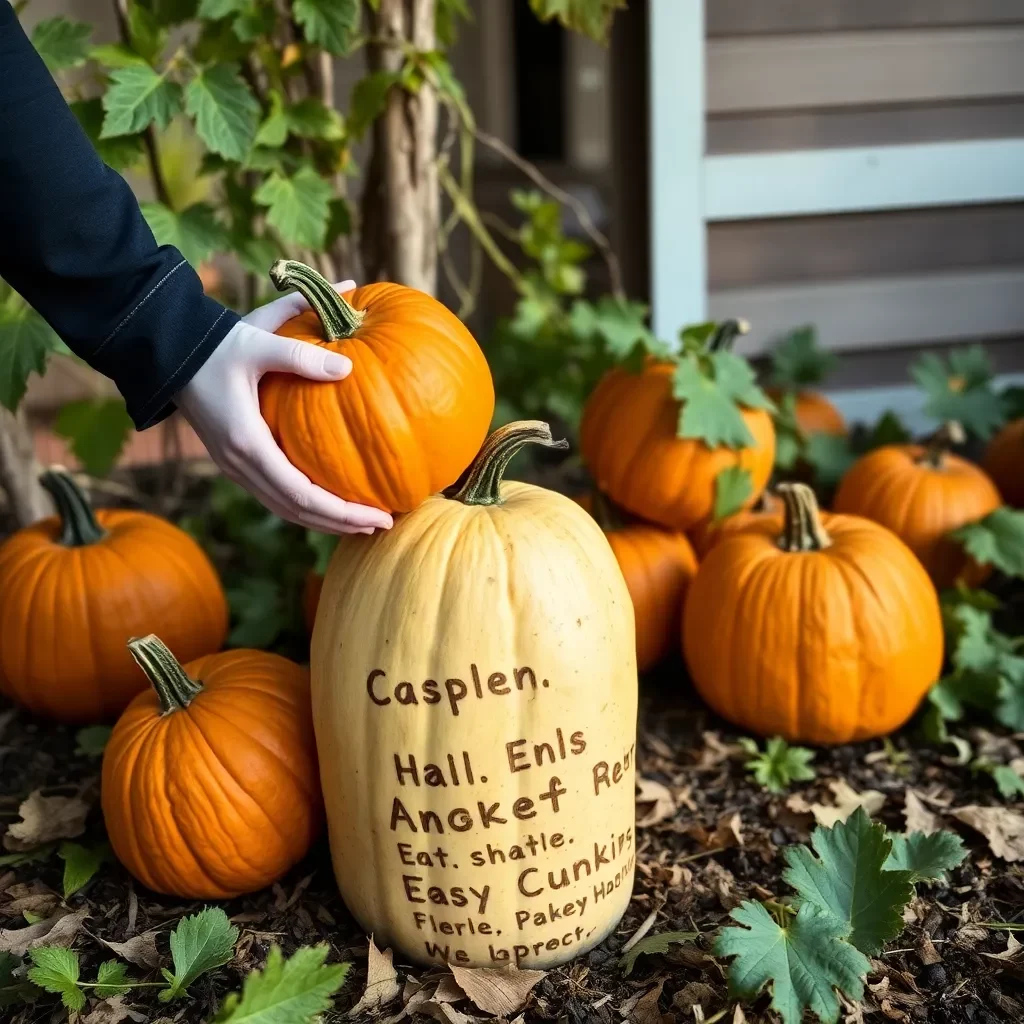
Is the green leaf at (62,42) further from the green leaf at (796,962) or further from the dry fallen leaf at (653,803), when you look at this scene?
the green leaf at (796,962)

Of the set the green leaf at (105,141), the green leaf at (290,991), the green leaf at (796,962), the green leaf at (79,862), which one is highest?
the green leaf at (105,141)

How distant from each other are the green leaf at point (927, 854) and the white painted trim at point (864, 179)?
1.79m

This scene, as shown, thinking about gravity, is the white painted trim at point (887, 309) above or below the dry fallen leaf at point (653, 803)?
above

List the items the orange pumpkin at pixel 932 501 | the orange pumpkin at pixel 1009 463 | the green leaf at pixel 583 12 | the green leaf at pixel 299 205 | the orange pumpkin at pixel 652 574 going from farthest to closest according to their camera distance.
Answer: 1. the orange pumpkin at pixel 1009 463
2. the orange pumpkin at pixel 932 501
3. the orange pumpkin at pixel 652 574
4. the green leaf at pixel 583 12
5. the green leaf at pixel 299 205

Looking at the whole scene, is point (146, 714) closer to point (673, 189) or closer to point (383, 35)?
point (383, 35)

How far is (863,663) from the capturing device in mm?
1726

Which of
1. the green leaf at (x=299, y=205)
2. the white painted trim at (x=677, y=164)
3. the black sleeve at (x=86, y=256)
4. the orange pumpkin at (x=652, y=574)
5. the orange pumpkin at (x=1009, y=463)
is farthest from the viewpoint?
the white painted trim at (x=677, y=164)

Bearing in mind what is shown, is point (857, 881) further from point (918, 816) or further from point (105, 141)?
point (105, 141)

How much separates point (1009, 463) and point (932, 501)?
17.9 inches

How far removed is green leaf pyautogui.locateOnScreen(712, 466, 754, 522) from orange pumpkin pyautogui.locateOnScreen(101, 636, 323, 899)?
0.88m

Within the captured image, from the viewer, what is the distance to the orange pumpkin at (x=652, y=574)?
1.98 m

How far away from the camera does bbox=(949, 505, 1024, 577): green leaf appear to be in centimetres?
200

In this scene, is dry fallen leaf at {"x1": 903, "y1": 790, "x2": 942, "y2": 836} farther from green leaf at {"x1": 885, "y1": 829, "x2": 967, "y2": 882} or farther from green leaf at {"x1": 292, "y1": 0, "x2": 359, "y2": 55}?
green leaf at {"x1": 292, "y1": 0, "x2": 359, "y2": 55}

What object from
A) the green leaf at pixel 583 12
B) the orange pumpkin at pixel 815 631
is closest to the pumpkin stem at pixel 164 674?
the orange pumpkin at pixel 815 631
